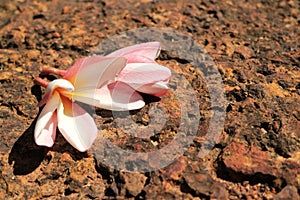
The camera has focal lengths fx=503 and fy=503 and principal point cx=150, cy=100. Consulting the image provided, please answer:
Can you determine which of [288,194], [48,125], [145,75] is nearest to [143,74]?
[145,75]

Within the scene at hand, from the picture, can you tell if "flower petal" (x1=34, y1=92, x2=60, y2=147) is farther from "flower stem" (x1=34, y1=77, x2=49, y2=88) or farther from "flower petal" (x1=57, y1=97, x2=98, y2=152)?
"flower stem" (x1=34, y1=77, x2=49, y2=88)

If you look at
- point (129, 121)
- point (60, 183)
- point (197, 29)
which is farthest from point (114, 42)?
point (60, 183)

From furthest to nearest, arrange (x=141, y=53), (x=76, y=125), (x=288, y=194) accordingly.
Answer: (x=141, y=53) → (x=76, y=125) → (x=288, y=194)

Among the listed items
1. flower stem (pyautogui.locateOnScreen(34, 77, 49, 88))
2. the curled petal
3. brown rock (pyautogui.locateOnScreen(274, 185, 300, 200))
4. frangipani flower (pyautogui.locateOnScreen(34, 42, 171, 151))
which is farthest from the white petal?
brown rock (pyautogui.locateOnScreen(274, 185, 300, 200))

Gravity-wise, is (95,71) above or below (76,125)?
above

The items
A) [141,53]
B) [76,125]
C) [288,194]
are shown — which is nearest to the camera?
[288,194]

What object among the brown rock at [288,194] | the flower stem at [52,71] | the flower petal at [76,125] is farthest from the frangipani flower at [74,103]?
the brown rock at [288,194]

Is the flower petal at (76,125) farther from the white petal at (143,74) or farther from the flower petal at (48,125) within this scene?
the white petal at (143,74)

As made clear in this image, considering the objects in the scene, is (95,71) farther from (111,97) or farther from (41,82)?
(41,82)
